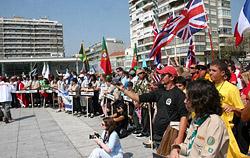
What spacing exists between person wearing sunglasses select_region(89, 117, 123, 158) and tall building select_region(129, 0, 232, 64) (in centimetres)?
5907

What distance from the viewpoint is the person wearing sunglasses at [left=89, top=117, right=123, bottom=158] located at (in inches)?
214

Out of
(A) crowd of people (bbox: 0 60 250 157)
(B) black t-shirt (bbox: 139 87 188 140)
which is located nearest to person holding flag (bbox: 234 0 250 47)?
(A) crowd of people (bbox: 0 60 250 157)

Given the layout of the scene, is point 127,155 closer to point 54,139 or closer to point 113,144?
point 113,144

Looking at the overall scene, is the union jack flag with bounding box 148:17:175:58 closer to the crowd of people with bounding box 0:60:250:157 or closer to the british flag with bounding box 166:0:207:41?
the british flag with bounding box 166:0:207:41

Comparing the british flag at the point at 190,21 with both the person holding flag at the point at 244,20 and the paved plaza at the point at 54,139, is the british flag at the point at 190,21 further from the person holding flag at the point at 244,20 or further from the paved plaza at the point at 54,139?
the paved plaza at the point at 54,139

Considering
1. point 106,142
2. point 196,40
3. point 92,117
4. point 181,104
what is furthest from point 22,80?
point 196,40

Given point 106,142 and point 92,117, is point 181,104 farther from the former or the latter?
point 92,117

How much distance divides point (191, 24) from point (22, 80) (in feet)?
42.2

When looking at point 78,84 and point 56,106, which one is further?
point 56,106

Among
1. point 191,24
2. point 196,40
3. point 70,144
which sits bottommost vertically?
point 70,144

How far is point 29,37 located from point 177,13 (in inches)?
4063

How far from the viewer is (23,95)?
18.4 m

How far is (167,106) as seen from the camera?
434 cm

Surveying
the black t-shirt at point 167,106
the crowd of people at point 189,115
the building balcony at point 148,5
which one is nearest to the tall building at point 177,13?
the building balcony at point 148,5
